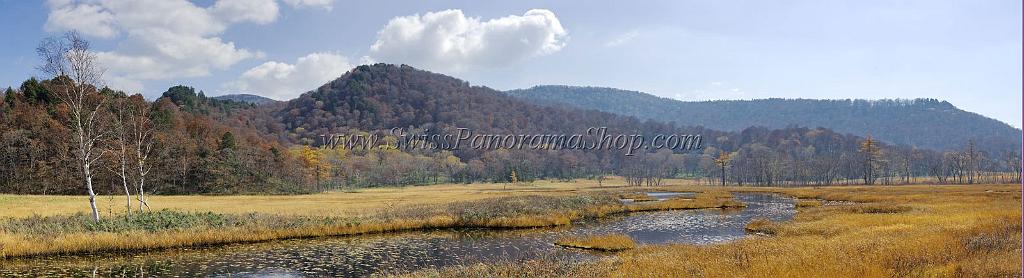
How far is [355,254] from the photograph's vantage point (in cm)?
3228

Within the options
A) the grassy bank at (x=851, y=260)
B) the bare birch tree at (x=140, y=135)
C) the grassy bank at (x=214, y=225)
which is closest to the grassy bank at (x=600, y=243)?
the grassy bank at (x=851, y=260)

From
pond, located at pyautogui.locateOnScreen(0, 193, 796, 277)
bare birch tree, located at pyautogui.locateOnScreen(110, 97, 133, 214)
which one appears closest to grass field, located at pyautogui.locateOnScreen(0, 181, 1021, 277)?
pond, located at pyautogui.locateOnScreen(0, 193, 796, 277)

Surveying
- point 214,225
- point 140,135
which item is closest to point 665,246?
point 214,225

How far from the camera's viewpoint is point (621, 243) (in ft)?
109

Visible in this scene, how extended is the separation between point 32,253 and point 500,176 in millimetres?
158378

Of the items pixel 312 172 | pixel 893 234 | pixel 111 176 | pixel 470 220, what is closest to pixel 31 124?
pixel 111 176

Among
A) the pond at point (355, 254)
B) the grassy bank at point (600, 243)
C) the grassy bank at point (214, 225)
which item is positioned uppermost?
the grassy bank at point (214, 225)

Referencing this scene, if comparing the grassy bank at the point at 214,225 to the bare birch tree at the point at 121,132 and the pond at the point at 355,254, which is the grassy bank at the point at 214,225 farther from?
the bare birch tree at the point at 121,132

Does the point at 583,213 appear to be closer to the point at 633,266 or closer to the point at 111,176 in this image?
the point at 633,266

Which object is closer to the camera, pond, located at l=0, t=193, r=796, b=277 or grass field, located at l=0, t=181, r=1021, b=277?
grass field, located at l=0, t=181, r=1021, b=277

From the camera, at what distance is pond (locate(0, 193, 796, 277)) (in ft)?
90.0

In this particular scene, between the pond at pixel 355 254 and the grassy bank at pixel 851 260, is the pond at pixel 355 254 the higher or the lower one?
the lower one

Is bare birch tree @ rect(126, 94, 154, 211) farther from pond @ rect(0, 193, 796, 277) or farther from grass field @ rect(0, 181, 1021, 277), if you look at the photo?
pond @ rect(0, 193, 796, 277)

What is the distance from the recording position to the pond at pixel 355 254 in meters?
27.4
